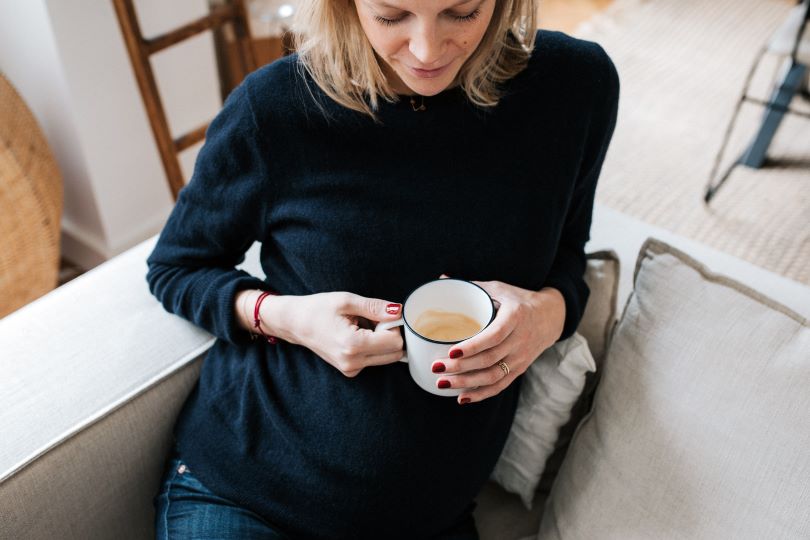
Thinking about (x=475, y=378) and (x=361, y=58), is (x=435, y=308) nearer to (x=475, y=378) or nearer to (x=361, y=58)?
(x=475, y=378)

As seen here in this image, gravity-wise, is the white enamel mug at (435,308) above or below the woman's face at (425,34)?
below

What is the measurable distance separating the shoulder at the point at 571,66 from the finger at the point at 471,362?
338 millimetres

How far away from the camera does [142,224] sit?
2018 mm

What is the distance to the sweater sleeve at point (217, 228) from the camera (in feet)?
2.97

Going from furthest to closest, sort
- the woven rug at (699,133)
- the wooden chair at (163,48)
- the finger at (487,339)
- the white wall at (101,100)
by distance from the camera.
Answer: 1. the woven rug at (699,133)
2. the white wall at (101,100)
3. the wooden chair at (163,48)
4. the finger at (487,339)

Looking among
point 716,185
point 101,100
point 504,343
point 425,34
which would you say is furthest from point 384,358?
point 716,185

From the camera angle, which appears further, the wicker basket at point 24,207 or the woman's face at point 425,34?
the wicker basket at point 24,207

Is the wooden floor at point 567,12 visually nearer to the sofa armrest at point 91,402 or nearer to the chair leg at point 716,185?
the chair leg at point 716,185

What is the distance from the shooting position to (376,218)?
0.90 m

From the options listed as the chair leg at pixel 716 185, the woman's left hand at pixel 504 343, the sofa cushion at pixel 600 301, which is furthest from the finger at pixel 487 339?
the chair leg at pixel 716 185

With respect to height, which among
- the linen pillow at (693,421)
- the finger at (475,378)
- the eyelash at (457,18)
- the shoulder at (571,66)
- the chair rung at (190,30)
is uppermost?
the eyelash at (457,18)

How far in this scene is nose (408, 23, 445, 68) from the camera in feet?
2.58

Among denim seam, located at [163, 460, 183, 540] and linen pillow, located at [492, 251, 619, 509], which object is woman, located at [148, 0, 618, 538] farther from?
linen pillow, located at [492, 251, 619, 509]

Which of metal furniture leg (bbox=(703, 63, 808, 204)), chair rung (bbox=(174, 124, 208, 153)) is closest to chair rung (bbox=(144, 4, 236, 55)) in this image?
chair rung (bbox=(174, 124, 208, 153))
